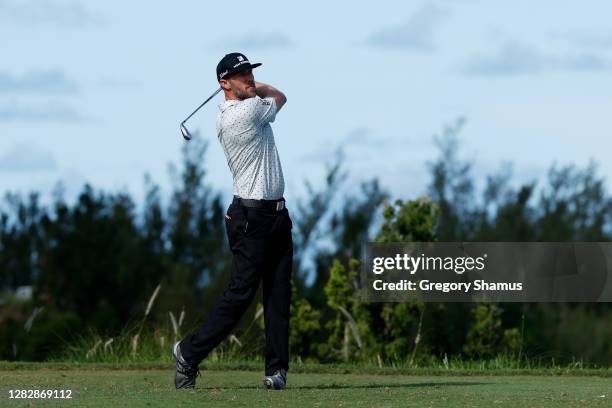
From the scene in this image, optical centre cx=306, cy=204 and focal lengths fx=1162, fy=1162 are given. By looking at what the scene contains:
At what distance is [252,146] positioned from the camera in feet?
26.2

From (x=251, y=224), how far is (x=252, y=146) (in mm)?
536

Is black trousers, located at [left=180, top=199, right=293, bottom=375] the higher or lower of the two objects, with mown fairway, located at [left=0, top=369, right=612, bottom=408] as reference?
higher

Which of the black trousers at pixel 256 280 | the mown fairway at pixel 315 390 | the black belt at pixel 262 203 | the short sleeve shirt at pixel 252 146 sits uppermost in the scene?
the short sleeve shirt at pixel 252 146

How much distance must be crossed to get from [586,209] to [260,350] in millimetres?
39131

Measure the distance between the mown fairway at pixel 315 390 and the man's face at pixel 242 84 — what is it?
6.78ft

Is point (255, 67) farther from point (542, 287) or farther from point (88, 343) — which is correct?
point (542, 287)

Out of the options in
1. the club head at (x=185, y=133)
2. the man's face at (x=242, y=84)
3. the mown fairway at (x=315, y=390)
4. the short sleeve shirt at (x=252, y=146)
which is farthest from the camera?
the club head at (x=185, y=133)

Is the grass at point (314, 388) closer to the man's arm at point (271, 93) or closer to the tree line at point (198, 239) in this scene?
the man's arm at point (271, 93)

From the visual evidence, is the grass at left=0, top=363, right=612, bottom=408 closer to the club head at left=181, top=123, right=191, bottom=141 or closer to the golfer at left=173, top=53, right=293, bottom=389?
the golfer at left=173, top=53, right=293, bottom=389

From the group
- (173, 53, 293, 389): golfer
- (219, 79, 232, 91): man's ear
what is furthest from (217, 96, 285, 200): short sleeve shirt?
(219, 79, 232, 91): man's ear

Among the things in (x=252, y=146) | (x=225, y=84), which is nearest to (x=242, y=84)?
(x=225, y=84)

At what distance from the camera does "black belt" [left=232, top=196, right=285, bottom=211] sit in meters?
7.97

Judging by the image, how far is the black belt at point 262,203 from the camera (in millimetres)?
7973

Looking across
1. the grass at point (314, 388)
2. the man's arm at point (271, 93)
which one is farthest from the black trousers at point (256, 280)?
the man's arm at point (271, 93)
